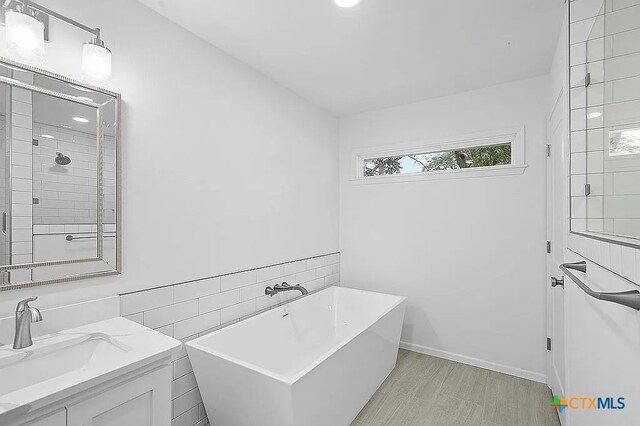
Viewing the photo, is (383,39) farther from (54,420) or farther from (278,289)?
(54,420)

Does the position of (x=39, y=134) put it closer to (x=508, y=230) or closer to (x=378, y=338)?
(x=378, y=338)

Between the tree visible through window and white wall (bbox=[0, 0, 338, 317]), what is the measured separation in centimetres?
106

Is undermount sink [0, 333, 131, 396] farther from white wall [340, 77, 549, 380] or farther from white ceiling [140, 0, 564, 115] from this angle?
white wall [340, 77, 549, 380]

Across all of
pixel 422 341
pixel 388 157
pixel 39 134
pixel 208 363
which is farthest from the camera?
pixel 388 157

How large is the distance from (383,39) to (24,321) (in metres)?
2.51

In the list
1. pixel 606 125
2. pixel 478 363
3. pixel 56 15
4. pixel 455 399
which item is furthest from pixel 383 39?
pixel 478 363

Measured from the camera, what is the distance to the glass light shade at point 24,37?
4.27 ft

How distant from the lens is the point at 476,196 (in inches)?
118

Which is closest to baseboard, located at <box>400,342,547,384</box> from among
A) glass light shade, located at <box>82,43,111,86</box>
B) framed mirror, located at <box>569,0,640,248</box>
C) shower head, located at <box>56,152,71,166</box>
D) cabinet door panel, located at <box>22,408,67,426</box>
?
framed mirror, located at <box>569,0,640,248</box>

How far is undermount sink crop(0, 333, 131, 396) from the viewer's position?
1.18 meters

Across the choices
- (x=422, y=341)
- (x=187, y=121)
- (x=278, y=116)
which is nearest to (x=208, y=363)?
(x=187, y=121)

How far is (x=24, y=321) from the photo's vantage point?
1.26 m

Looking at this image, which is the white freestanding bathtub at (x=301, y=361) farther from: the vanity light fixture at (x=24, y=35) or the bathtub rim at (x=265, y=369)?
the vanity light fixture at (x=24, y=35)

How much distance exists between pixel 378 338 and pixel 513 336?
1.35 m
